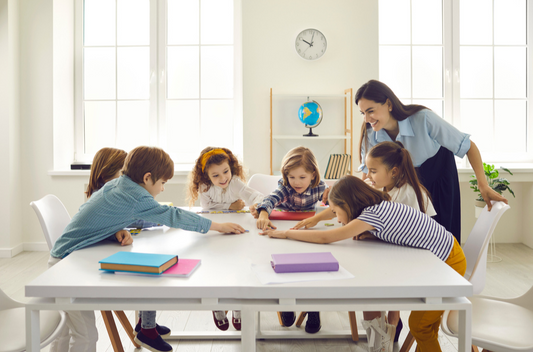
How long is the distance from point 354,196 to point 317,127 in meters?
2.31

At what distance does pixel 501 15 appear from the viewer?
384cm

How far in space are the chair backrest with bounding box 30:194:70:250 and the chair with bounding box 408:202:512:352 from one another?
1459 millimetres

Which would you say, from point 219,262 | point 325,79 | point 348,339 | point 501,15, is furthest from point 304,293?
point 501,15

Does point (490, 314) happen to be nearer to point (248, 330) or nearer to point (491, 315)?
point (491, 315)

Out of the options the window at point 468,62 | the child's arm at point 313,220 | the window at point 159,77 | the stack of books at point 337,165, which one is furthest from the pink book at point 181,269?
the window at point 468,62

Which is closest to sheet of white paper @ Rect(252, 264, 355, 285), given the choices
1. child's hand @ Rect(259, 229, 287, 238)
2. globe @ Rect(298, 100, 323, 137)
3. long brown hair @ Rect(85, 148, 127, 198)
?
child's hand @ Rect(259, 229, 287, 238)

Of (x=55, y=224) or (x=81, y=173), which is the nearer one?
(x=55, y=224)

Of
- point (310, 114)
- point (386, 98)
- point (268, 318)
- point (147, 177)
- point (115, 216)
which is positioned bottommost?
point (268, 318)

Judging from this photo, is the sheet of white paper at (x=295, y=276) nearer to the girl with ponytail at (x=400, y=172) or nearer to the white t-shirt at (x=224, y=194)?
the girl with ponytail at (x=400, y=172)

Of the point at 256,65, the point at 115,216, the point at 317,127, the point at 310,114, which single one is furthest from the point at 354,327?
the point at 256,65

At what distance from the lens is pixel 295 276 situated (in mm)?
1012

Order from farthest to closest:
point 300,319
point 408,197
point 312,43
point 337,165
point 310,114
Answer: point 312,43 < point 310,114 < point 337,165 < point 300,319 < point 408,197

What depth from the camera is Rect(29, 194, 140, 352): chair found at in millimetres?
1537

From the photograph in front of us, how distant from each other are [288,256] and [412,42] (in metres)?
3.42
